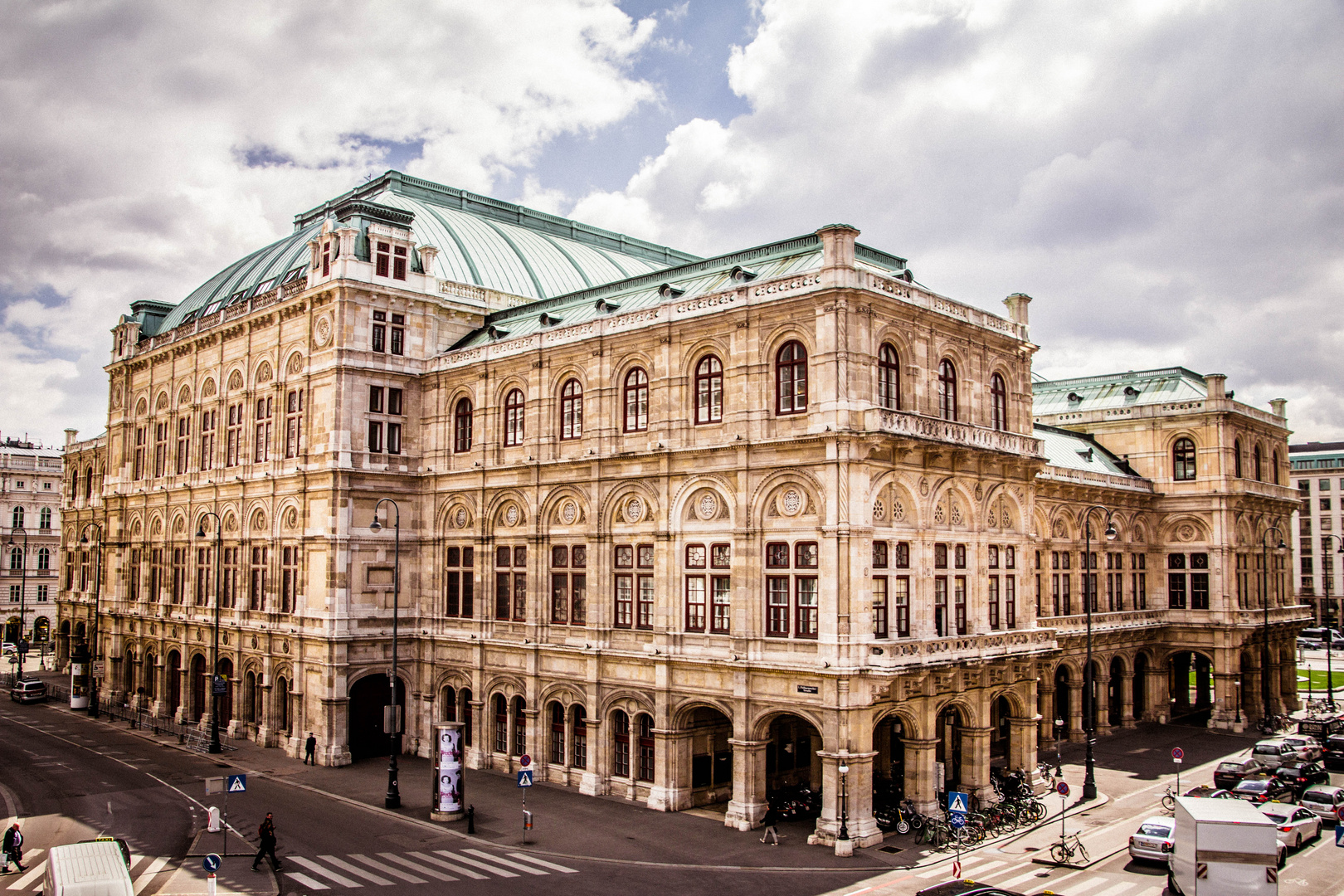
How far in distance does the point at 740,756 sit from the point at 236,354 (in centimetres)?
3824

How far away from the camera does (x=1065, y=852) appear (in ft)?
107

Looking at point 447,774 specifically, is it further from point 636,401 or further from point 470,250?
point 470,250

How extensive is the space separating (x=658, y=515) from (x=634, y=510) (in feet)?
5.48

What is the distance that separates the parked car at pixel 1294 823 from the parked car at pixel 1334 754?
1502 centimetres

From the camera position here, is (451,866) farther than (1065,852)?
No

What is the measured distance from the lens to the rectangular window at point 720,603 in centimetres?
3797

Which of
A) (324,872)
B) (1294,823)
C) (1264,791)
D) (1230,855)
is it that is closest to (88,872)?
(324,872)

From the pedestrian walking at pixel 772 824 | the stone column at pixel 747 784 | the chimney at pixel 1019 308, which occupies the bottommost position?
the pedestrian walking at pixel 772 824

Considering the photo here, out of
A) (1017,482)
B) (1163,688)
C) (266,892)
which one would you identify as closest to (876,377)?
(1017,482)

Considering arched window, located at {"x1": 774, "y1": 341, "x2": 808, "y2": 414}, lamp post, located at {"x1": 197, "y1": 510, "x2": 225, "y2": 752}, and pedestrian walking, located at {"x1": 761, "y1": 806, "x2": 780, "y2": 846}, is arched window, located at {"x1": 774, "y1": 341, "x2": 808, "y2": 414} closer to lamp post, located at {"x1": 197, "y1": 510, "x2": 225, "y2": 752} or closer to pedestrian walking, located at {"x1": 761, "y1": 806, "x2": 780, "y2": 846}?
pedestrian walking, located at {"x1": 761, "y1": 806, "x2": 780, "y2": 846}

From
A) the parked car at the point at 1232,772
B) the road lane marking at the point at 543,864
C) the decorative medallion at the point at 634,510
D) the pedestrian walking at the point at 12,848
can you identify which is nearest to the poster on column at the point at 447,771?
the road lane marking at the point at 543,864

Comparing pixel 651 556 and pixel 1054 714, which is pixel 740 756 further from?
pixel 1054 714

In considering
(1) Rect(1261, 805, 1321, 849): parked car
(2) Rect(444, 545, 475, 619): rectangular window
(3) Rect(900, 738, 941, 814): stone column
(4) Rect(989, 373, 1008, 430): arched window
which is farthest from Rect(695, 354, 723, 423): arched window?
(1) Rect(1261, 805, 1321, 849): parked car

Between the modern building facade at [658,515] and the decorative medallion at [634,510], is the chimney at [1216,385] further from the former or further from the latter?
the decorative medallion at [634,510]
